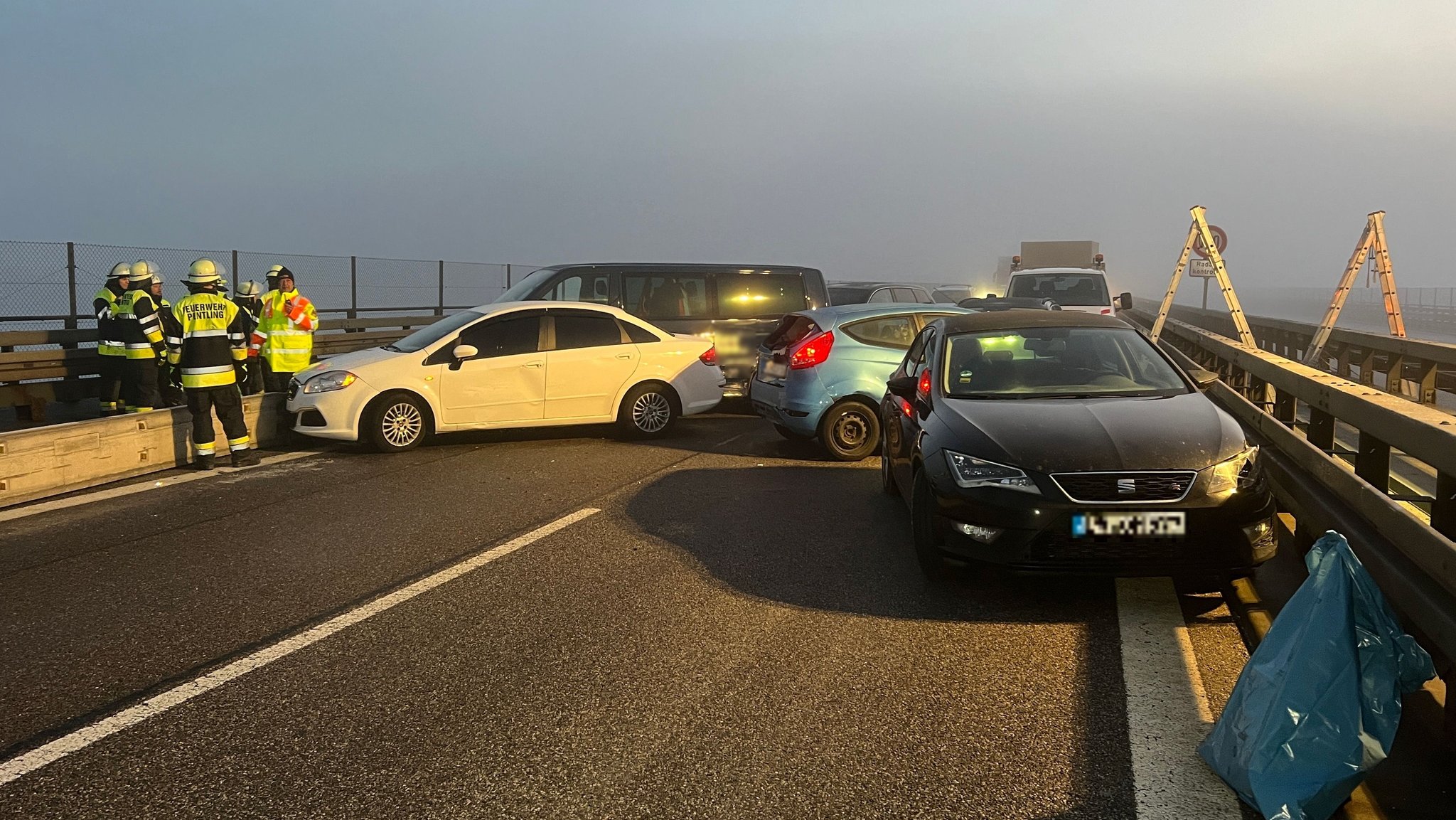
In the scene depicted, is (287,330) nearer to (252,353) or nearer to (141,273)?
(252,353)

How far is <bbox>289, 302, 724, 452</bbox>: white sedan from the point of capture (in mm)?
11039

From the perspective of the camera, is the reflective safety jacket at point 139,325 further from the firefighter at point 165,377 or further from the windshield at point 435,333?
the windshield at point 435,333

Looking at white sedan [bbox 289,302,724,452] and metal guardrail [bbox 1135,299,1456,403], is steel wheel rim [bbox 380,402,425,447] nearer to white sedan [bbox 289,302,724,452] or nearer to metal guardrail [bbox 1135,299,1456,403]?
white sedan [bbox 289,302,724,452]

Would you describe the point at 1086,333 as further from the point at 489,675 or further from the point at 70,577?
the point at 70,577

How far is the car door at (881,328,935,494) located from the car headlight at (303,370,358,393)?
18.0 feet

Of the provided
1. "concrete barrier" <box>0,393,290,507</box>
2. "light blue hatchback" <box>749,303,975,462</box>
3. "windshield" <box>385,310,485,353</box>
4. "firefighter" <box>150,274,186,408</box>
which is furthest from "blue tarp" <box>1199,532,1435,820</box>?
"firefighter" <box>150,274,186,408</box>

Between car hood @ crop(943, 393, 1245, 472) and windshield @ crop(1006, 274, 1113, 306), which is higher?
windshield @ crop(1006, 274, 1113, 306)

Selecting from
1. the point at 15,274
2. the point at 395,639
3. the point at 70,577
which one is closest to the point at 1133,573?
the point at 395,639

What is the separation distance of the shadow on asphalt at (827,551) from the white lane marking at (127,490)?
3905 mm

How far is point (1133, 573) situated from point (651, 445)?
6.95m

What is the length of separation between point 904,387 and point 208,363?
629cm

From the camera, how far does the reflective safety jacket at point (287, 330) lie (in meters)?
12.7

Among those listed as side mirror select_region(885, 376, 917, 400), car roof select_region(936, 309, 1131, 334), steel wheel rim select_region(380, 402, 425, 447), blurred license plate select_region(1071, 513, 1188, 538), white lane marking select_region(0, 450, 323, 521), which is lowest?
white lane marking select_region(0, 450, 323, 521)

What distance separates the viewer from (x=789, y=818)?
129 inches
